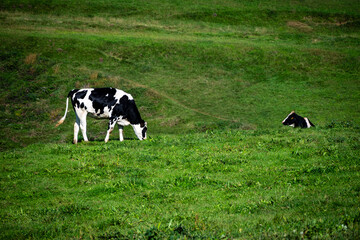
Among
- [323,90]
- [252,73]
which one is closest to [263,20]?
[252,73]

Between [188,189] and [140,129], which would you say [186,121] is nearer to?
[140,129]

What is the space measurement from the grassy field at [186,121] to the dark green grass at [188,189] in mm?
52

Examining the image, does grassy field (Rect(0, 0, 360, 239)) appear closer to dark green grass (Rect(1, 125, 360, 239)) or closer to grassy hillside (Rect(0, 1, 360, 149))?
dark green grass (Rect(1, 125, 360, 239))

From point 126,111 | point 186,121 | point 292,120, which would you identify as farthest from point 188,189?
point 186,121

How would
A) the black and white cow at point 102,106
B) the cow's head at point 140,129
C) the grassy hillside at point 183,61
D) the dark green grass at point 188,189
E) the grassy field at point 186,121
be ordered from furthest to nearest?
the grassy hillside at point 183,61
the cow's head at point 140,129
the black and white cow at point 102,106
the grassy field at point 186,121
the dark green grass at point 188,189

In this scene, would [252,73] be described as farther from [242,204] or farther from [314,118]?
[242,204]

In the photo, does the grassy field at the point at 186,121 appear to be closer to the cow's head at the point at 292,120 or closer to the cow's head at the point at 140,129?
the cow's head at the point at 292,120

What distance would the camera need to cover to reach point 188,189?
38.1ft

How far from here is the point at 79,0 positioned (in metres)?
62.7

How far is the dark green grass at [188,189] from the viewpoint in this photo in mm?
8148

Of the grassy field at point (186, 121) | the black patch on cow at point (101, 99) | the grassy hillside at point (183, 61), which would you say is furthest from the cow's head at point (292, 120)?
the black patch on cow at point (101, 99)

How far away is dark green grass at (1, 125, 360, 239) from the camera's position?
815 cm

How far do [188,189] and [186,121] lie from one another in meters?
15.6

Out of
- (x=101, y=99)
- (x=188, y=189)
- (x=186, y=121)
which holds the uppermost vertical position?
(x=101, y=99)
